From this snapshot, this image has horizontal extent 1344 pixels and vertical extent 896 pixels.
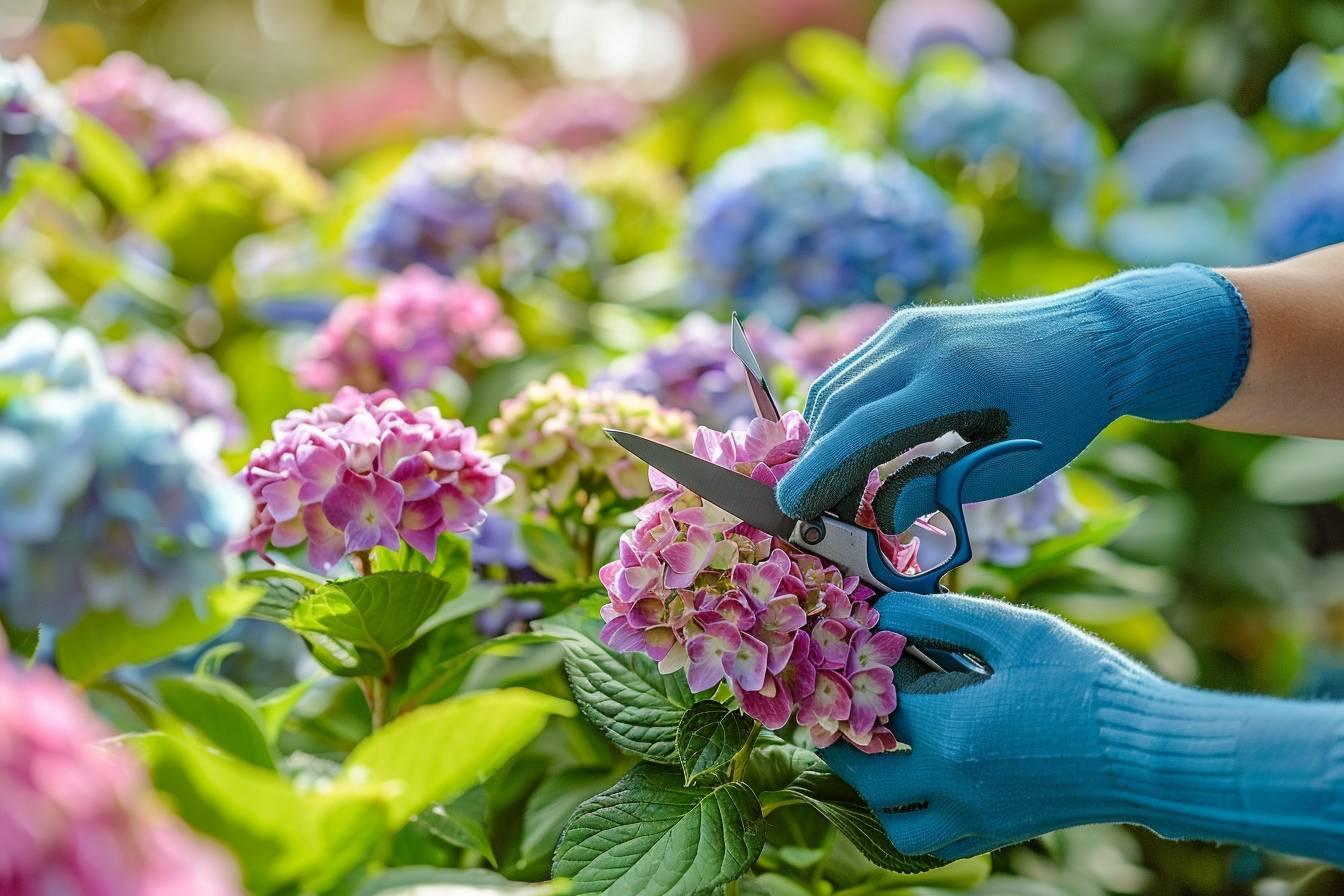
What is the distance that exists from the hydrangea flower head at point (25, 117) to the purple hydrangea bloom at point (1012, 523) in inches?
35.1

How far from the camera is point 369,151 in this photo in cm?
298

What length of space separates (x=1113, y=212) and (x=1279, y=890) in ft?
4.41

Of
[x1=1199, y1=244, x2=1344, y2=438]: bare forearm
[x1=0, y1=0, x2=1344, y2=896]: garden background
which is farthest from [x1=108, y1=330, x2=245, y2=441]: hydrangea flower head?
[x1=1199, y1=244, x2=1344, y2=438]: bare forearm

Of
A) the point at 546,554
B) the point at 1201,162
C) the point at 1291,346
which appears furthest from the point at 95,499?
the point at 1201,162

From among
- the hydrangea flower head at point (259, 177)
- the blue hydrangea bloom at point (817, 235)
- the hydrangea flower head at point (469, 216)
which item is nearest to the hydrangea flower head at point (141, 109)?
the hydrangea flower head at point (259, 177)

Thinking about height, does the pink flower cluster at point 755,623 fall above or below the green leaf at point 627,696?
above

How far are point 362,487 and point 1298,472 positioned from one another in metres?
1.48

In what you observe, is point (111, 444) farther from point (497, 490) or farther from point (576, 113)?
point (576, 113)

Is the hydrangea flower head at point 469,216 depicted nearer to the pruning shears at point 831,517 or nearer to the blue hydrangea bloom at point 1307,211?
the pruning shears at point 831,517

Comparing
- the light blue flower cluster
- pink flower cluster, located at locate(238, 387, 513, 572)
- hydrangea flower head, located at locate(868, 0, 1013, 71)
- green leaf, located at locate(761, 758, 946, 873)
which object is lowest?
green leaf, located at locate(761, 758, 946, 873)

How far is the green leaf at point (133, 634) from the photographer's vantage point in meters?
0.60

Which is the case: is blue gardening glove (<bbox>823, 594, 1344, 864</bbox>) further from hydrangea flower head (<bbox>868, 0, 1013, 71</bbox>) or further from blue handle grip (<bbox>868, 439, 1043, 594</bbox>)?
hydrangea flower head (<bbox>868, 0, 1013, 71</bbox>)

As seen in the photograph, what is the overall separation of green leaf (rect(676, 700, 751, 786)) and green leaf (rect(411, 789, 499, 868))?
0.15 meters

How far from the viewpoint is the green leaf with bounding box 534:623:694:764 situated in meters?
0.79
